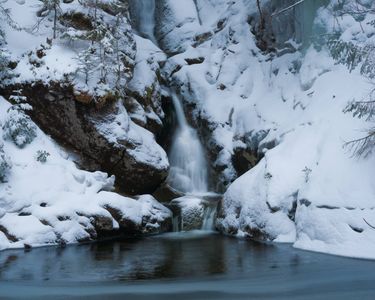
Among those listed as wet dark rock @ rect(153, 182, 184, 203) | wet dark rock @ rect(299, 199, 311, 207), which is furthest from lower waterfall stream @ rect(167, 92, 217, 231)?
wet dark rock @ rect(299, 199, 311, 207)

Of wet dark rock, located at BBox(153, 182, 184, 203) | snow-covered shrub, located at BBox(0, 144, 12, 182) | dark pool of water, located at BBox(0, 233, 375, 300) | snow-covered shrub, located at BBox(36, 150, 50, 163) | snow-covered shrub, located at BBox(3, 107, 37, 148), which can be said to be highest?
snow-covered shrub, located at BBox(3, 107, 37, 148)

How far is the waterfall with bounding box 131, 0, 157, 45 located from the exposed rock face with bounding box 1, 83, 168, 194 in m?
12.0

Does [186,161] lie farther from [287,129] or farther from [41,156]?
[41,156]

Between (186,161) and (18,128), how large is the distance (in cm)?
769

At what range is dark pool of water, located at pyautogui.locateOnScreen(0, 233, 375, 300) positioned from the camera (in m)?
6.45

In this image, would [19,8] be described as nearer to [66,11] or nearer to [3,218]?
[66,11]

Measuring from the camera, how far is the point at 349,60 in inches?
425

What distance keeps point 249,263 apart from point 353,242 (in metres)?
2.52

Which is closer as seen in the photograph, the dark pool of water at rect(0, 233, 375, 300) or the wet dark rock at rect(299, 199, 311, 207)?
the dark pool of water at rect(0, 233, 375, 300)

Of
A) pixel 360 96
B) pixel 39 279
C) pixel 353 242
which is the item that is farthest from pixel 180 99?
pixel 39 279

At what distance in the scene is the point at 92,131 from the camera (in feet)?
50.8

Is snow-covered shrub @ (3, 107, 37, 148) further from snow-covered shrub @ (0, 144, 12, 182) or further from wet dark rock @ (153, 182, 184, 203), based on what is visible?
wet dark rock @ (153, 182, 184, 203)

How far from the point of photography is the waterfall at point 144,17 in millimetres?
26703

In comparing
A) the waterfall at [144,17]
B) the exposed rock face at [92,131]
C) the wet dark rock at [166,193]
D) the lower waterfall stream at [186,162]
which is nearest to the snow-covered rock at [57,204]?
the exposed rock face at [92,131]
